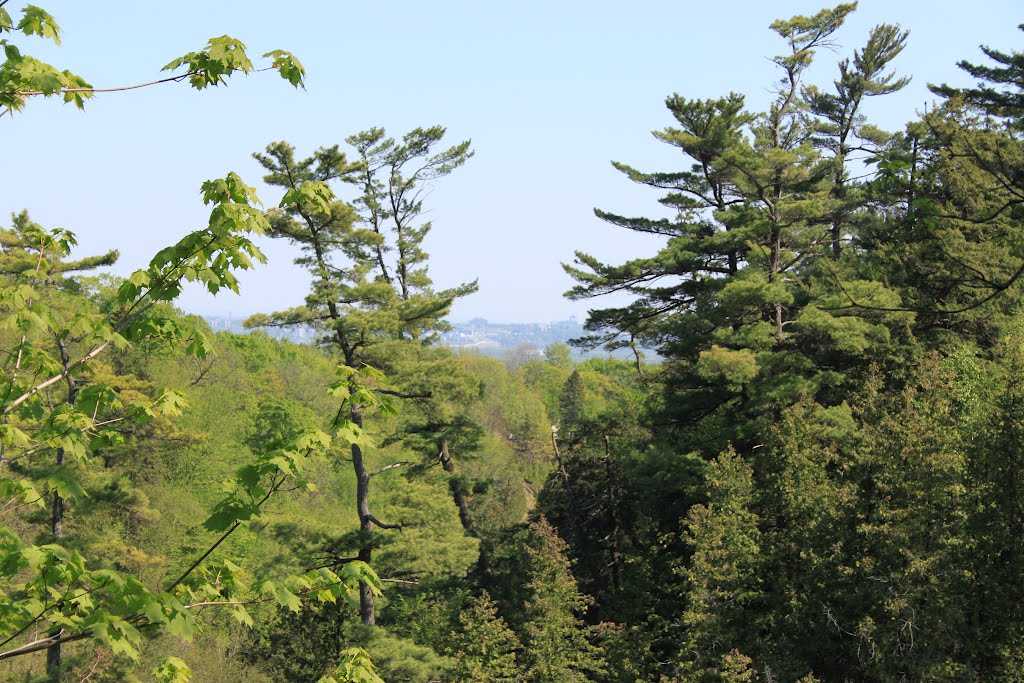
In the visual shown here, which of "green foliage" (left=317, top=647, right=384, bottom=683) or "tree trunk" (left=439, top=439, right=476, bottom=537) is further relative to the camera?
"tree trunk" (left=439, top=439, right=476, bottom=537)

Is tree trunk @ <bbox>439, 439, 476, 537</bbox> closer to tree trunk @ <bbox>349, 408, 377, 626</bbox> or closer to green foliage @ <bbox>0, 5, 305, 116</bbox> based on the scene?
tree trunk @ <bbox>349, 408, 377, 626</bbox>

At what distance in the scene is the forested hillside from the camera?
14.3 feet

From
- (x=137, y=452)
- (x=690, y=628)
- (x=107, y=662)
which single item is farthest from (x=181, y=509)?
(x=690, y=628)

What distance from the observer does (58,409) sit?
4.79 metres

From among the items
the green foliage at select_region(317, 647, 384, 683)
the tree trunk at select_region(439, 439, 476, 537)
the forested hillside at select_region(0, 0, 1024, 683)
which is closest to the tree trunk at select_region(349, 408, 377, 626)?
the forested hillside at select_region(0, 0, 1024, 683)

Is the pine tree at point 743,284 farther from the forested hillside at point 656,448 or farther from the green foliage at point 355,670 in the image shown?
the green foliage at point 355,670

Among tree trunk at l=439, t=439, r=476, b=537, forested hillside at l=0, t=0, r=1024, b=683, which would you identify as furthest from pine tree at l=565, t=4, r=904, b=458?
tree trunk at l=439, t=439, r=476, b=537

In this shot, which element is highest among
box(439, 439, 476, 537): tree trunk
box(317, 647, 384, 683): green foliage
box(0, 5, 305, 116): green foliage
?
box(0, 5, 305, 116): green foliage

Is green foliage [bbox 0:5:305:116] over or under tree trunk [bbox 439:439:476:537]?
over

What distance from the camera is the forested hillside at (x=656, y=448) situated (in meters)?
4.35

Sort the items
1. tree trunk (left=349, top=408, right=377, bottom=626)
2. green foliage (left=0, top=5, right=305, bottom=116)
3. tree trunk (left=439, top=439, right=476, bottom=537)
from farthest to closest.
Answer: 1. tree trunk (left=439, top=439, right=476, bottom=537)
2. tree trunk (left=349, top=408, right=377, bottom=626)
3. green foliage (left=0, top=5, right=305, bottom=116)

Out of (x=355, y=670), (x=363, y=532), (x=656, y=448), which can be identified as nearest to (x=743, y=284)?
(x=656, y=448)

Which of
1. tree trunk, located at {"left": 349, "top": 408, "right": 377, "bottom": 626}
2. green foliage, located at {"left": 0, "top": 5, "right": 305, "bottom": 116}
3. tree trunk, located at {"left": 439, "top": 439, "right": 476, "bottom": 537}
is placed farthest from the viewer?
tree trunk, located at {"left": 439, "top": 439, "right": 476, "bottom": 537}

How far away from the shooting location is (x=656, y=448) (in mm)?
19781
